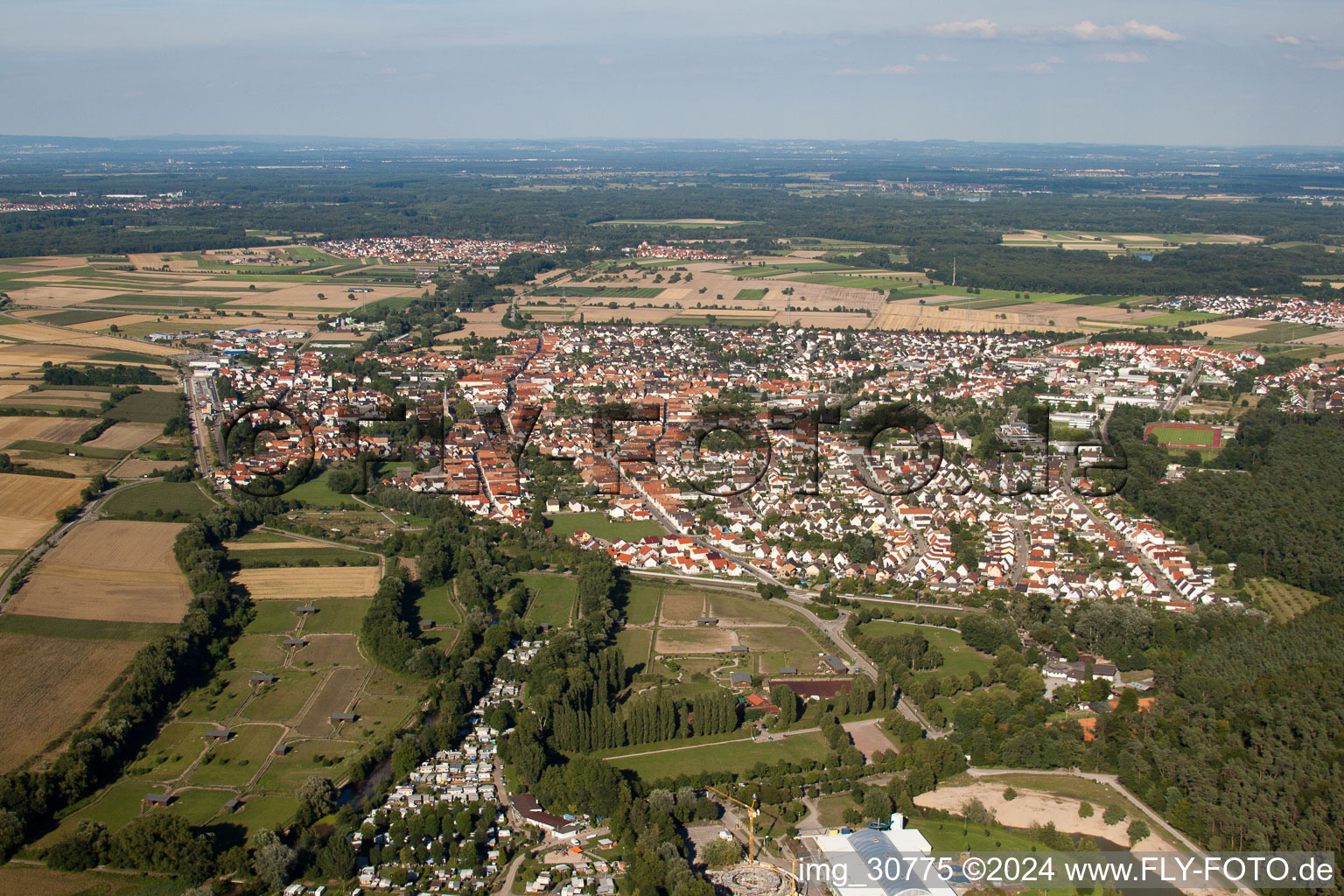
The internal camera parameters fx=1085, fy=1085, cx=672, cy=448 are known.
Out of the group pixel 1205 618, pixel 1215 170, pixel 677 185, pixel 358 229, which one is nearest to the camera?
pixel 1205 618

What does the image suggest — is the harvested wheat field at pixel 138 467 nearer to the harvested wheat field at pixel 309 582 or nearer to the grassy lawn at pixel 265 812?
the harvested wheat field at pixel 309 582

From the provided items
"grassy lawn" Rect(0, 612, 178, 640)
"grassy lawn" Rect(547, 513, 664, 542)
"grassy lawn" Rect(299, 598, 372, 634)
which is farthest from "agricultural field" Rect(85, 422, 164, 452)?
"grassy lawn" Rect(547, 513, 664, 542)

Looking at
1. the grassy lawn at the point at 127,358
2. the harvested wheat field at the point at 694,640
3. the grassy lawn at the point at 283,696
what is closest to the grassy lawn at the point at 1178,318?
the harvested wheat field at the point at 694,640

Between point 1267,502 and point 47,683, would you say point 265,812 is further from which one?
point 1267,502

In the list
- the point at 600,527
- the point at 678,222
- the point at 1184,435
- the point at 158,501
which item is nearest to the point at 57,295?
the point at 158,501

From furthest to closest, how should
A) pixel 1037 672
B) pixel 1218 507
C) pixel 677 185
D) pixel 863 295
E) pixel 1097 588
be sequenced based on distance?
pixel 677 185, pixel 863 295, pixel 1218 507, pixel 1097 588, pixel 1037 672

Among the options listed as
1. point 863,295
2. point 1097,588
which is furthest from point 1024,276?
point 1097,588

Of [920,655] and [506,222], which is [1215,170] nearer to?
[506,222]

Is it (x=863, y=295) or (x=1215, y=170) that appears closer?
(x=863, y=295)
